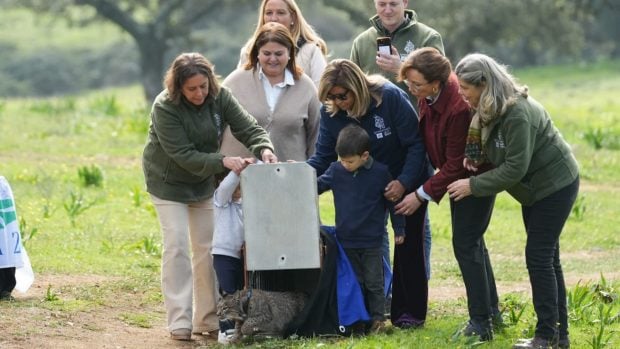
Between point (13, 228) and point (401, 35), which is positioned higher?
point (401, 35)

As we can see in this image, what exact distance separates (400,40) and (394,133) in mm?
1280

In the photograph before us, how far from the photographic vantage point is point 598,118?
80.0ft

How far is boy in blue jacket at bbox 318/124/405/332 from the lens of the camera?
723cm

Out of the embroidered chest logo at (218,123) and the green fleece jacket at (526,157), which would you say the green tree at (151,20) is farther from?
the green fleece jacket at (526,157)

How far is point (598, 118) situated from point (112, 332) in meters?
17.9

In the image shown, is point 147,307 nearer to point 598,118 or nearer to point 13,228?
point 13,228

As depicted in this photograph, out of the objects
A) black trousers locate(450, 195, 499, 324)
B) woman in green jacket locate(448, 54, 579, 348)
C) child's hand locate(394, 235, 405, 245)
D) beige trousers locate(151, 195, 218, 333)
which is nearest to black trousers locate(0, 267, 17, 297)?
beige trousers locate(151, 195, 218, 333)

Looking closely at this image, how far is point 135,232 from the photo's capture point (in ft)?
40.3

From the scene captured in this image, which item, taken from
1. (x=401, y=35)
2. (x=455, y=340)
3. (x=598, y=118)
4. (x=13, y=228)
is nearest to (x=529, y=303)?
(x=455, y=340)

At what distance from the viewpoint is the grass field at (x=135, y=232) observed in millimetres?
8078

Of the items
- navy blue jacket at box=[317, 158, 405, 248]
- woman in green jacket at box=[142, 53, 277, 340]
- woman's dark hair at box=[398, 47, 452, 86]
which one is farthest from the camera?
woman in green jacket at box=[142, 53, 277, 340]

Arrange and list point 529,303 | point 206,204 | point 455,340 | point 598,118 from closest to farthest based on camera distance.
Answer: point 455,340 → point 206,204 → point 529,303 → point 598,118

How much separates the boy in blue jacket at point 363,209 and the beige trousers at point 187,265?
96 cm

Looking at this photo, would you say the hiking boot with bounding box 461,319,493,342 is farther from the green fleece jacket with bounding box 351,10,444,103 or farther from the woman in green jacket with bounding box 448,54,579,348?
the green fleece jacket with bounding box 351,10,444,103
